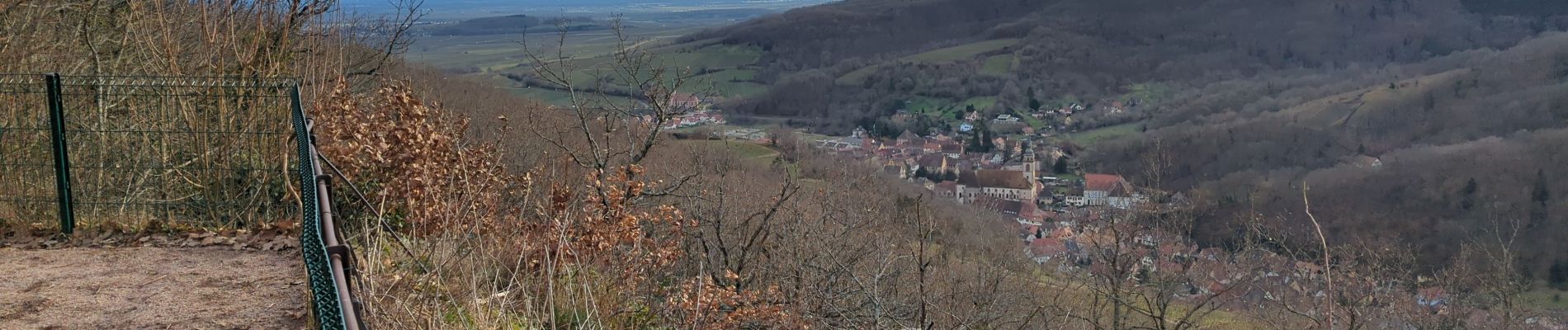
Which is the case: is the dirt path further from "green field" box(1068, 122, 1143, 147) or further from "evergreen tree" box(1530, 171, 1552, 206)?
"green field" box(1068, 122, 1143, 147)

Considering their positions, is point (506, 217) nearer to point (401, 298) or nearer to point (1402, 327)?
point (401, 298)

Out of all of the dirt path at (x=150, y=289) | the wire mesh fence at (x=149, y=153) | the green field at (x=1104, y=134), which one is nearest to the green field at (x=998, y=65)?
the green field at (x=1104, y=134)

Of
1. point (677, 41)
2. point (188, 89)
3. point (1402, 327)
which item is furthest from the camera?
point (677, 41)

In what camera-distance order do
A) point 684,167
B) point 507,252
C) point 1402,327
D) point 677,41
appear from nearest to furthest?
point 507,252 → point 1402,327 → point 684,167 → point 677,41

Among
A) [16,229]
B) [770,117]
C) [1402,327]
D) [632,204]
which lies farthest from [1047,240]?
[770,117]

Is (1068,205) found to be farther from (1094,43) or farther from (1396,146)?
(1094,43)

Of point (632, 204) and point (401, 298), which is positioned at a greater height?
point (401, 298)

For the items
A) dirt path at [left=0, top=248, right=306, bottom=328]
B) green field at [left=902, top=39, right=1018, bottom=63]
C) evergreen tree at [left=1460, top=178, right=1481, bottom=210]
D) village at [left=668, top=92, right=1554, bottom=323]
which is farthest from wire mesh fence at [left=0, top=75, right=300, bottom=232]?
green field at [left=902, top=39, right=1018, bottom=63]
